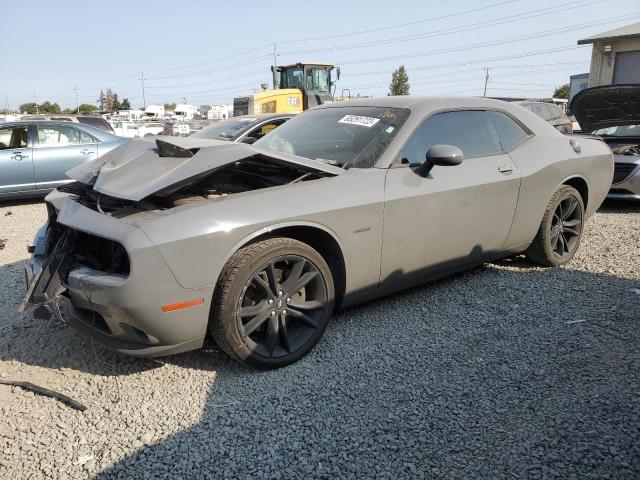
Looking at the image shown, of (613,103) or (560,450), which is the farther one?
(613,103)

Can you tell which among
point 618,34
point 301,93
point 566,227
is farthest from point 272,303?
point 618,34

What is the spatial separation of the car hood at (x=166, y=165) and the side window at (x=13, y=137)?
5982 millimetres

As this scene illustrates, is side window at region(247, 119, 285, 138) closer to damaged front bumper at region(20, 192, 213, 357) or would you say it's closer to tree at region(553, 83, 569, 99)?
damaged front bumper at region(20, 192, 213, 357)

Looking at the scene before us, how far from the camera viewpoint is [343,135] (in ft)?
12.1

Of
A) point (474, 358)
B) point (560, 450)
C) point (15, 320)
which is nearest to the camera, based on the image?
point (560, 450)

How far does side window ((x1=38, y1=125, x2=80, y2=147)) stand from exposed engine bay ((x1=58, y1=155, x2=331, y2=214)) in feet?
19.2

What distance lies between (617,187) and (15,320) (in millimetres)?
7499

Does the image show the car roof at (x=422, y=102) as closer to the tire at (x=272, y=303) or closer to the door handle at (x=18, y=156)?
the tire at (x=272, y=303)

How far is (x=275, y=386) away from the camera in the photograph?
275cm

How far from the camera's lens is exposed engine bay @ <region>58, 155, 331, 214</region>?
2.83 m

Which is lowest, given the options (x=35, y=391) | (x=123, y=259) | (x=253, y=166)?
(x=35, y=391)

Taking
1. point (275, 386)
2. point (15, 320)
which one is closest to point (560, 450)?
point (275, 386)

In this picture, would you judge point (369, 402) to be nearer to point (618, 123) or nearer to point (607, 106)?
point (607, 106)

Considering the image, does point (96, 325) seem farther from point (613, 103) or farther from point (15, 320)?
point (613, 103)
